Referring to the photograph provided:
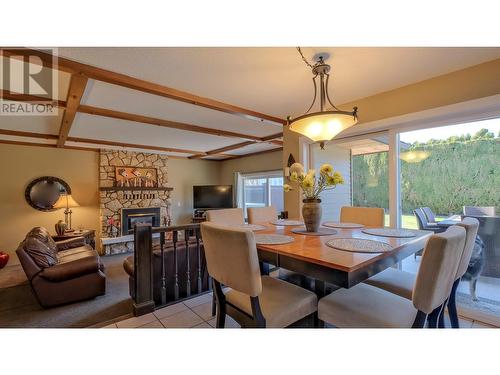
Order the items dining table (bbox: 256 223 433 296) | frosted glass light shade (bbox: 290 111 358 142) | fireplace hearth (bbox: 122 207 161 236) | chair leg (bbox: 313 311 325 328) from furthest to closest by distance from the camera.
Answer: fireplace hearth (bbox: 122 207 161 236) < frosted glass light shade (bbox: 290 111 358 142) < chair leg (bbox: 313 311 325 328) < dining table (bbox: 256 223 433 296)

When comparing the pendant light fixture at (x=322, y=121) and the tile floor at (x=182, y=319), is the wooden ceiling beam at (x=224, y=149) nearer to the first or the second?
the pendant light fixture at (x=322, y=121)

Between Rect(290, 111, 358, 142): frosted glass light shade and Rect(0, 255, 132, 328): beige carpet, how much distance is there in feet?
8.72

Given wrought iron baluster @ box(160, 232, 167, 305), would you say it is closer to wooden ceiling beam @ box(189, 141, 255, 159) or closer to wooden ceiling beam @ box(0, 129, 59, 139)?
wooden ceiling beam @ box(189, 141, 255, 159)

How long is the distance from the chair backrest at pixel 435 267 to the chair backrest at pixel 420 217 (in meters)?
1.75

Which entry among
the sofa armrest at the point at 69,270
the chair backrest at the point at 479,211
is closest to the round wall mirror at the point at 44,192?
the sofa armrest at the point at 69,270

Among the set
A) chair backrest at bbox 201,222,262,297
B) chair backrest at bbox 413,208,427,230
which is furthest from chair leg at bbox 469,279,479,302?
chair backrest at bbox 201,222,262,297

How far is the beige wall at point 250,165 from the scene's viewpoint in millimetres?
5902

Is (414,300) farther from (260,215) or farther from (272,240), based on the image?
(260,215)

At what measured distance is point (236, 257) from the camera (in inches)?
48.3

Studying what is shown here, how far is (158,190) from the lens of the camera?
20.0 feet

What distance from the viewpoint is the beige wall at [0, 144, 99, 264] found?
442 cm
